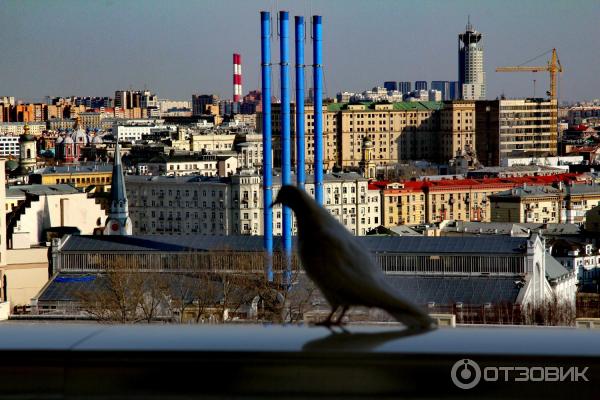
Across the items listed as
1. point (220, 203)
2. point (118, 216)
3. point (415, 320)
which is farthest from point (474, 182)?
point (415, 320)

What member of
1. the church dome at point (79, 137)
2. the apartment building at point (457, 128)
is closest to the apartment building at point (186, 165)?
the church dome at point (79, 137)

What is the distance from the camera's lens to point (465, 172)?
79.6m

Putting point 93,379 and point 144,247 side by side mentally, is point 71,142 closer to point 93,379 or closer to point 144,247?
point 144,247

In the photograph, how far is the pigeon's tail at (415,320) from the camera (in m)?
2.70

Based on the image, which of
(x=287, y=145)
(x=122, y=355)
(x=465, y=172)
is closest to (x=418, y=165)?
(x=465, y=172)

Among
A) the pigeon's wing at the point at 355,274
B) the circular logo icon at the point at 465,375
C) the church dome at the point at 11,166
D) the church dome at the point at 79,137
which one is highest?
the church dome at the point at 79,137

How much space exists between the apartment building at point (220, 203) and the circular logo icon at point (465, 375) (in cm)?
4731

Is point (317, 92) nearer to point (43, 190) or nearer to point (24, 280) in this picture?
point (24, 280)

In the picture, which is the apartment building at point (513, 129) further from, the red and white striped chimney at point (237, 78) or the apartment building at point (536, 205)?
the apartment building at point (536, 205)

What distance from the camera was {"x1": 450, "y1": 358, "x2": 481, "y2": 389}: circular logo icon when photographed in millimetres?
2428

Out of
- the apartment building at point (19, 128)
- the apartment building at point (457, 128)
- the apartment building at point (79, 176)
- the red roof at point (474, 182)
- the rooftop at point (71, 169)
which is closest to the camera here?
the red roof at point (474, 182)

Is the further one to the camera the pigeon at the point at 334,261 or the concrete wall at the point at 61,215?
the concrete wall at the point at 61,215

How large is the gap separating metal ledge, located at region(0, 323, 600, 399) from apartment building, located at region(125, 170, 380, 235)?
155ft

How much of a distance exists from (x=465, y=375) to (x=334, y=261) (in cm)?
60
